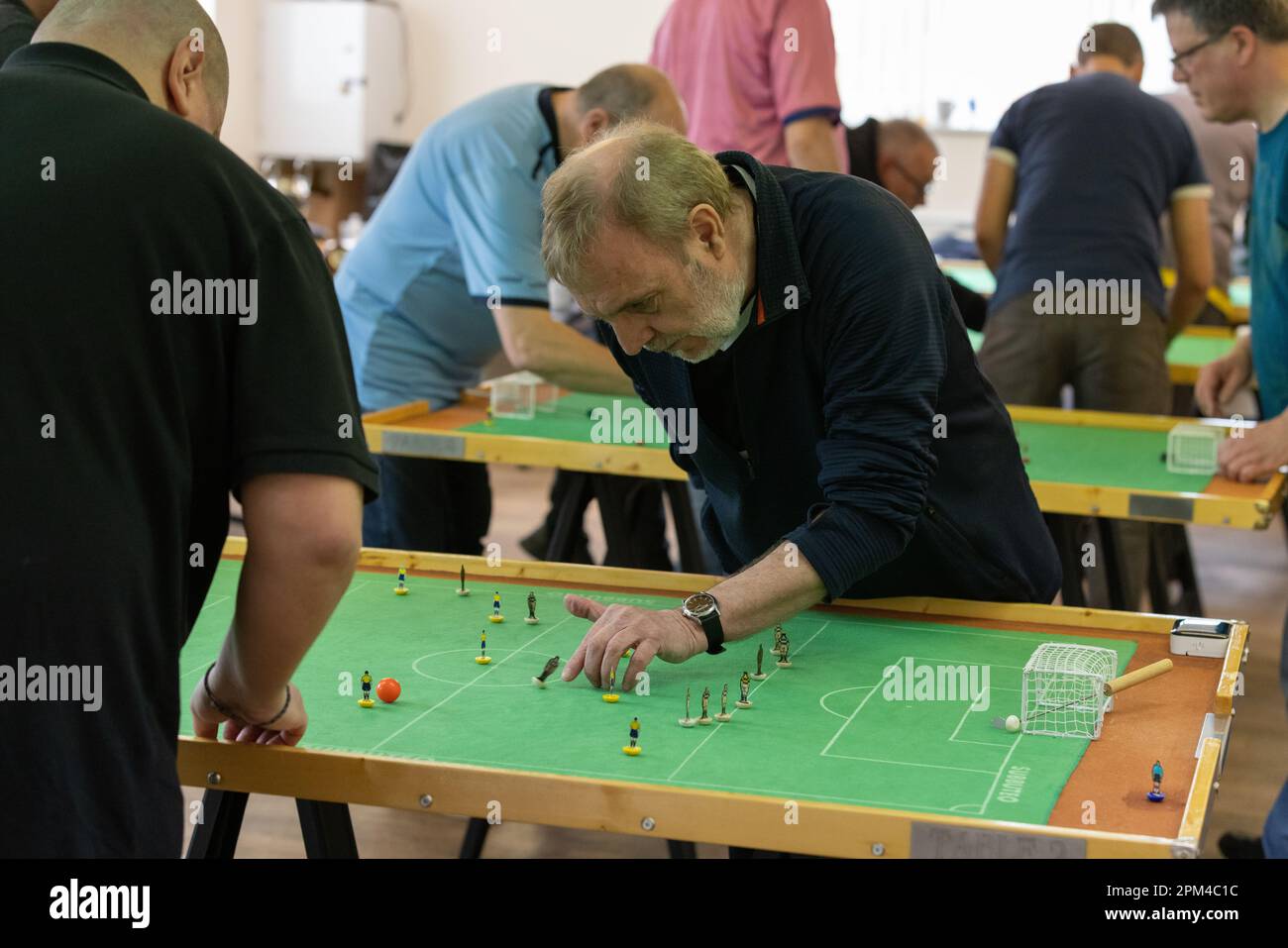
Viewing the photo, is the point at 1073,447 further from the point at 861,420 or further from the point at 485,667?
the point at 485,667

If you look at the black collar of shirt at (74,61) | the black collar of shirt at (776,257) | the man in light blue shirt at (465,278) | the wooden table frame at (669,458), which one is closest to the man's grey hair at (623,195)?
the black collar of shirt at (776,257)

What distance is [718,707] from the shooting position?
1792 millimetres

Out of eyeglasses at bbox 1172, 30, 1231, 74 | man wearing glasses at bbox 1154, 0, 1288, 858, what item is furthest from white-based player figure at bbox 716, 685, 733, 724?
eyeglasses at bbox 1172, 30, 1231, 74

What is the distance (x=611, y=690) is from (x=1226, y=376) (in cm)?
228

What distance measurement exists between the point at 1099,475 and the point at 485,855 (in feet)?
4.93

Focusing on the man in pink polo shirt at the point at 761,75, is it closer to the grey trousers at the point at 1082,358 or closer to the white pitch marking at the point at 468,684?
the grey trousers at the point at 1082,358

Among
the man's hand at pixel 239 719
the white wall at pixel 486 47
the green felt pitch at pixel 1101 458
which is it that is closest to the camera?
the man's hand at pixel 239 719

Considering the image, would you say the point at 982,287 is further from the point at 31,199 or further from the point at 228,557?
the point at 31,199

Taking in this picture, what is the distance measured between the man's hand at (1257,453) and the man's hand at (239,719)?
2.15 meters

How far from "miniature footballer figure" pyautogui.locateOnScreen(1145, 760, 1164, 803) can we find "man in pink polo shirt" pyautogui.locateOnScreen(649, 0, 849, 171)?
8.92 feet

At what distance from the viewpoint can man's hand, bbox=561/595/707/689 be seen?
184cm

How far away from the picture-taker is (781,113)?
4.17 metres

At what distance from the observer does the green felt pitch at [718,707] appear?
1.59 m
